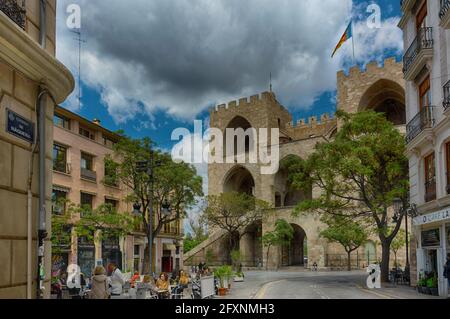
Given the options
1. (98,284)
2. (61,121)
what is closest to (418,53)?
(98,284)

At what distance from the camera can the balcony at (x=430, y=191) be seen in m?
18.5

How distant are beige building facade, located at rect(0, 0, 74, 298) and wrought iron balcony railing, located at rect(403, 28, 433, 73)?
1570 cm

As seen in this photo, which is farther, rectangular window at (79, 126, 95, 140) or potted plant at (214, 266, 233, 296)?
rectangular window at (79, 126, 95, 140)

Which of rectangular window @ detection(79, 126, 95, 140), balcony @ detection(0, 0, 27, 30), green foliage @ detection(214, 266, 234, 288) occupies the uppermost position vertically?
rectangular window @ detection(79, 126, 95, 140)

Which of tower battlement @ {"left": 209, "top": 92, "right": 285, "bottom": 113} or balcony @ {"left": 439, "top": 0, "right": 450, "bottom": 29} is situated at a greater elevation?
tower battlement @ {"left": 209, "top": 92, "right": 285, "bottom": 113}

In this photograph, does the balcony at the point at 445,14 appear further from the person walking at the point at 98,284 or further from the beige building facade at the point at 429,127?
the person walking at the point at 98,284

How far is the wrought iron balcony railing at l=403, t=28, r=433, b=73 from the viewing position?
18.6 metres

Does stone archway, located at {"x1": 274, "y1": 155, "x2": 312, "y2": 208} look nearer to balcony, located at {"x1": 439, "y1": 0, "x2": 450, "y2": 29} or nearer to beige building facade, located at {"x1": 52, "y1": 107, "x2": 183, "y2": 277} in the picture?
beige building facade, located at {"x1": 52, "y1": 107, "x2": 183, "y2": 277}

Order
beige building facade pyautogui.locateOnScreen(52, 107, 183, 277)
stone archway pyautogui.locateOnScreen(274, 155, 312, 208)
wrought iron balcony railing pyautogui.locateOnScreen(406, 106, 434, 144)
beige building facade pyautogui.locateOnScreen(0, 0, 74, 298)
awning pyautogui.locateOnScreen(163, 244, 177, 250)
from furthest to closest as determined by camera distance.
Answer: stone archway pyautogui.locateOnScreen(274, 155, 312, 208)
awning pyautogui.locateOnScreen(163, 244, 177, 250)
beige building facade pyautogui.locateOnScreen(52, 107, 183, 277)
wrought iron balcony railing pyautogui.locateOnScreen(406, 106, 434, 144)
beige building facade pyautogui.locateOnScreen(0, 0, 74, 298)

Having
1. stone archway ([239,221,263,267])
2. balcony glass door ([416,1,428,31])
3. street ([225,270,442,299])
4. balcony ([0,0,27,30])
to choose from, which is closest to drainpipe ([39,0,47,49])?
balcony ([0,0,27,30])

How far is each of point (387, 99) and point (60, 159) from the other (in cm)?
3570

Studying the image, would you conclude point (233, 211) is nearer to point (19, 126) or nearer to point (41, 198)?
point (41, 198)
